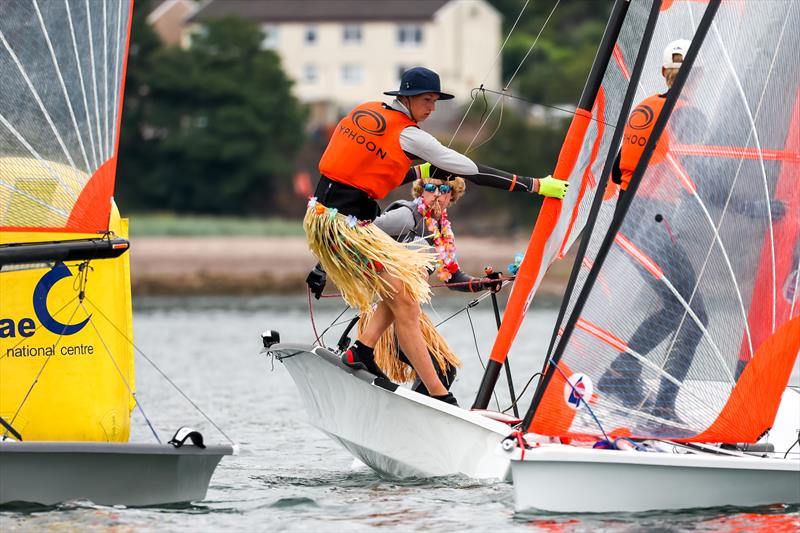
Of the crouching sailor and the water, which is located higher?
the crouching sailor

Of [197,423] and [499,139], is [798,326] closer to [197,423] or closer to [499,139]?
[197,423]

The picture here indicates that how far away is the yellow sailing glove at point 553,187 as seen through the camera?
29.4 ft

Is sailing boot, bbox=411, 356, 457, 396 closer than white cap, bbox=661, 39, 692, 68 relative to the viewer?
No

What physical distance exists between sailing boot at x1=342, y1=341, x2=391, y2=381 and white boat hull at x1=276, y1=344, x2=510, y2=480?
0.22 feet

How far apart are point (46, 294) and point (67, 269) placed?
0.55 ft

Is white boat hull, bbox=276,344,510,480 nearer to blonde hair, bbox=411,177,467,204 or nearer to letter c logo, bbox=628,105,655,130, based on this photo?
blonde hair, bbox=411,177,467,204

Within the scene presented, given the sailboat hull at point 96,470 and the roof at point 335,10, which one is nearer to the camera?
the sailboat hull at point 96,470

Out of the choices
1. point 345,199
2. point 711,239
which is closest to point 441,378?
point 345,199

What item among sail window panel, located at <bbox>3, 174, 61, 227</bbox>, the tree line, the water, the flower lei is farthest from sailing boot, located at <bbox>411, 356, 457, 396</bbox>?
the tree line

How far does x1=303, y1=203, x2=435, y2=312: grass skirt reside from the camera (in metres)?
8.82

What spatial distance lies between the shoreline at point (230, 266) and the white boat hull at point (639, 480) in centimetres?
2879

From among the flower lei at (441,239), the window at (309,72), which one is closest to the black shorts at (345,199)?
the flower lei at (441,239)

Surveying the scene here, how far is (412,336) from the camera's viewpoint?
29.6 ft

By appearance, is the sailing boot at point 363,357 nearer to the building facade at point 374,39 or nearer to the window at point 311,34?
the building facade at point 374,39
